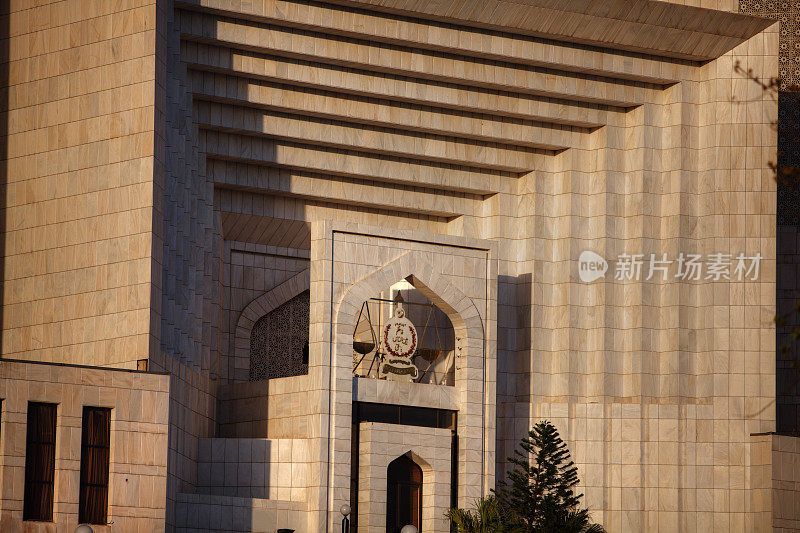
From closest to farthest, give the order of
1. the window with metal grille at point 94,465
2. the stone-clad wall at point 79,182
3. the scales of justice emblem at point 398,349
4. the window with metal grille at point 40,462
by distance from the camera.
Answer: the window with metal grille at point 40,462
the window with metal grille at point 94,465
the stone-clad wall at point 79,182
the scales of justice emblem at point 398,349

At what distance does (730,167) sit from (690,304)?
2.94 meters

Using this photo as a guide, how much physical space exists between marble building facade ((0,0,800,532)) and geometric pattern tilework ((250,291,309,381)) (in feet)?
0.17

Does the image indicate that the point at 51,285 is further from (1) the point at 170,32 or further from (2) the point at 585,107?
(2) the point at 585,107

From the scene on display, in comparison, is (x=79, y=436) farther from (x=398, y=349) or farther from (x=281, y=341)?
(x=281, y=341)

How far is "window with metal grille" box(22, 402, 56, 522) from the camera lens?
20.3 m

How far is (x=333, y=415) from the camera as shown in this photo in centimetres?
2492

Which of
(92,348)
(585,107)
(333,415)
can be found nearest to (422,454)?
(333,415)

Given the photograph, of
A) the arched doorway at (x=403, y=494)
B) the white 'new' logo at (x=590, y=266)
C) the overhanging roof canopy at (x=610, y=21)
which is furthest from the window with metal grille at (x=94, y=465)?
the white 'new' logo at (x=590, y=266)

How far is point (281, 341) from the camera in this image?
29.8 meters

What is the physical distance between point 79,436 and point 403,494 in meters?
6.96

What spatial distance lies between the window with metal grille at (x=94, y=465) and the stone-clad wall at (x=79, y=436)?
11cm

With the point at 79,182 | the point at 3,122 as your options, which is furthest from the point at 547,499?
the point at 3,122

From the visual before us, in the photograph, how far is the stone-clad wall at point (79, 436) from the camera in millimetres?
20188

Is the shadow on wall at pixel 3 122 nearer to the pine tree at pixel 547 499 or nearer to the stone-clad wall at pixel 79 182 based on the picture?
the stone-clad wall at pixel 79 182
